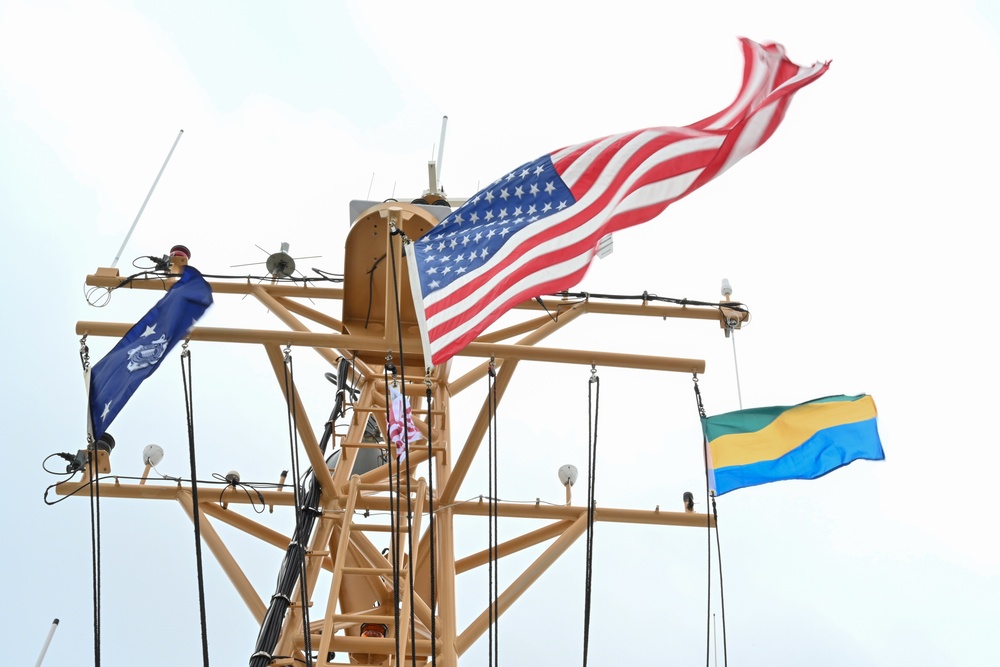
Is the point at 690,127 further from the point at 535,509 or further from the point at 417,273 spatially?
the point at 535,509

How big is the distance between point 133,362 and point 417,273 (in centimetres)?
180

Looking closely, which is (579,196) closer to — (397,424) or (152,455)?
(397,424)

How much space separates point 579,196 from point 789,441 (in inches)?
89.7

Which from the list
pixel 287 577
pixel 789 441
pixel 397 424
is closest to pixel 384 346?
pixel 397 424

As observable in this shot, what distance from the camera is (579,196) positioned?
6.97m

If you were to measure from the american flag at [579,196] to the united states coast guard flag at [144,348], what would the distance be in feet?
4.51

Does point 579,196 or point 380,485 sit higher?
point 579,196

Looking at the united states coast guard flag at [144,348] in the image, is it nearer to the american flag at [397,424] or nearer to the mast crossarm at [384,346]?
the mast crossarm at [384,346]

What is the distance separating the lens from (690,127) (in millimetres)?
7453

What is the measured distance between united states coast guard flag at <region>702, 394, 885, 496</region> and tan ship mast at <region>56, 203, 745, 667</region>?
0.57 meters

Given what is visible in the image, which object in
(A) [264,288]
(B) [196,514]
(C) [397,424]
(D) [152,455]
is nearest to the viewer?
(B) [196,514]

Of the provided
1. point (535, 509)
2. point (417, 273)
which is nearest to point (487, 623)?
point (535, 509)

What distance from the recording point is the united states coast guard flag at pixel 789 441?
6770 mm

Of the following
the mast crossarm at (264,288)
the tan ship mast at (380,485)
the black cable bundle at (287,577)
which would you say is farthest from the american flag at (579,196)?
the mast crossarm at (264,288)
